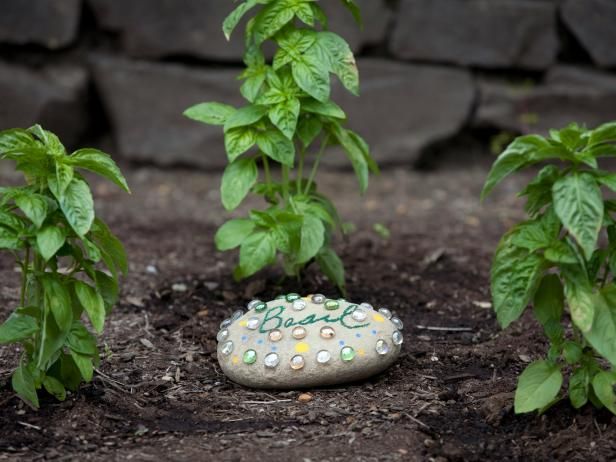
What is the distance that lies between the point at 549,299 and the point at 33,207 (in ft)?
4.19

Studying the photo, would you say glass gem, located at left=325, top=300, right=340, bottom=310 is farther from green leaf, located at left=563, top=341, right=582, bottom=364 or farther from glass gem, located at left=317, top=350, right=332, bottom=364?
green leaf, located at left=563, top=341, right=582, bottom=364

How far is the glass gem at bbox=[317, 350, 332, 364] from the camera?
8.96ft

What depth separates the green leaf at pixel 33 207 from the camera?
91.8 inches

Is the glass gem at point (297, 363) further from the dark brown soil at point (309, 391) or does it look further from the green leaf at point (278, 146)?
the green leaf at point (278, 146)

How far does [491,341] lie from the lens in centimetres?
327

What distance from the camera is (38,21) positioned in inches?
201

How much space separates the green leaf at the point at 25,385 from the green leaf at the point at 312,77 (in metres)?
1.19

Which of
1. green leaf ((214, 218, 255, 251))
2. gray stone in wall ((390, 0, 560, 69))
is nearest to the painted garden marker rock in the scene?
green leaf ((214, 218, 255, 251))

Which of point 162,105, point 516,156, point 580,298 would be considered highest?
point 516,156

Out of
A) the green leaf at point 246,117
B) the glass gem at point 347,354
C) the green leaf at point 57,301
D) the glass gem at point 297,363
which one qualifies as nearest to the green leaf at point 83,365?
the green leaf at point 57,301

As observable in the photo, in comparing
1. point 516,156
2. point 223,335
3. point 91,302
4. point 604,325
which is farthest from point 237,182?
point 604,325

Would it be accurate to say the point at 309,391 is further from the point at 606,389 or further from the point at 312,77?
the point at 312,77

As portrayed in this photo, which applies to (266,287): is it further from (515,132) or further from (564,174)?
(515,132)

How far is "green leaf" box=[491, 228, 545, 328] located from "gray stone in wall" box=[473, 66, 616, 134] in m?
3.03
